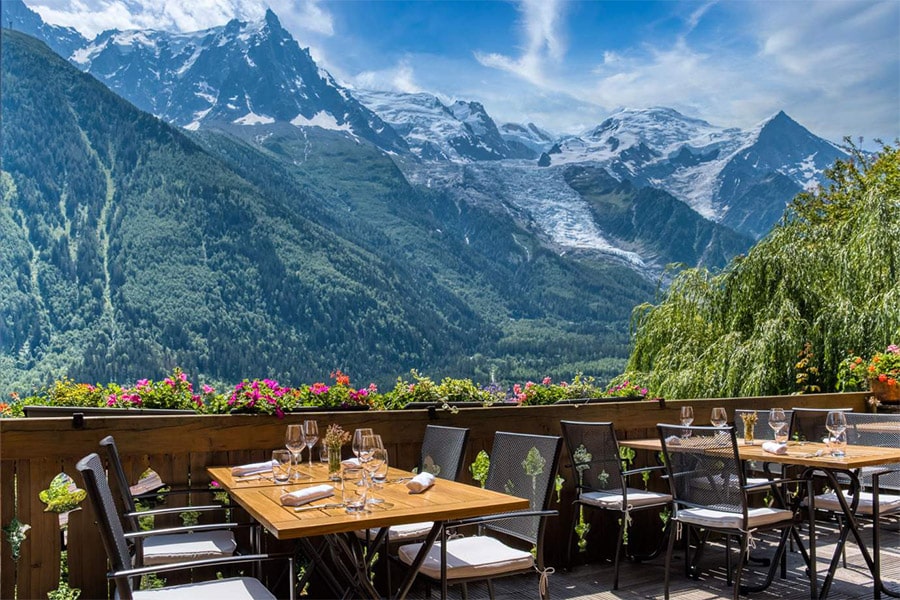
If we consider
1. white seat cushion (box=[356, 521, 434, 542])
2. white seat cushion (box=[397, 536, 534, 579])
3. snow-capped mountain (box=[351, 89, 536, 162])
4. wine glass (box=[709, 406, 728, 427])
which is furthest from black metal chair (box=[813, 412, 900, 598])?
snow-capped mountain (box=[351, 89, 536, 162])

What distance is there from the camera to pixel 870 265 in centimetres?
850

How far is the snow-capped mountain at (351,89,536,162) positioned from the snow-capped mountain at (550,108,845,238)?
43.0 ft

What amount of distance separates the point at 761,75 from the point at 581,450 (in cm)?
3975

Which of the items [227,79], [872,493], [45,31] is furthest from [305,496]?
[227,79]

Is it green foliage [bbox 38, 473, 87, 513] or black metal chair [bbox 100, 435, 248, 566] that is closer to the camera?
black metal chair [bbox 100, 435, 248, 566]

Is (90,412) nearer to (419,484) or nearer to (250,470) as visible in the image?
(250,470)

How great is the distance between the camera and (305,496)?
2.54 metres

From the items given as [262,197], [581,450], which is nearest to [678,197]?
[262,197]

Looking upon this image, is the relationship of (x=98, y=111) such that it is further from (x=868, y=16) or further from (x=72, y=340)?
(x=868, y=16)

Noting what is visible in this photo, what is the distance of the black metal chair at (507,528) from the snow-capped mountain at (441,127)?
413 ft

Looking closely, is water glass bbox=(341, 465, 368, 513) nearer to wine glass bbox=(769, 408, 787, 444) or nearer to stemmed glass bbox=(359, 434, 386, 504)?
stemmed glass bbox=(359, 434, 386, 504)

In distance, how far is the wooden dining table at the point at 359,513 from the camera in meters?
2.23

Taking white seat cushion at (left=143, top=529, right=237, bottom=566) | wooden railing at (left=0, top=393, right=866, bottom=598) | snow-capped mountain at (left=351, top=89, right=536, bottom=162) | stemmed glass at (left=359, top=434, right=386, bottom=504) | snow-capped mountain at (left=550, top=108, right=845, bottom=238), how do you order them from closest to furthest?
stemmed glass at (left=359, top=434, right=386, bottom=504)
white seat cushion at (left=143, top=529, right=237, bottom=566)
wooden railing at (left=0, top=393, right=866, bottom=598)
snow-capped mountain at (left=550, top=108, right=845, bottom=238)
snow-capped mountain at (left=351, top=89, right=536, bottom=162)

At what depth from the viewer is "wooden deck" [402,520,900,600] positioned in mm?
3904
